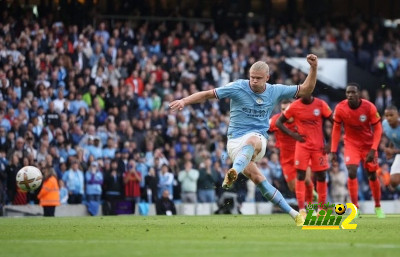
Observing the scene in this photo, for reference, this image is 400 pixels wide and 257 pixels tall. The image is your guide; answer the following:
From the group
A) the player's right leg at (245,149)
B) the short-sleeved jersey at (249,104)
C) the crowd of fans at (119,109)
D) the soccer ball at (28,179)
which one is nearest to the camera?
the player's right leg at (245,149)

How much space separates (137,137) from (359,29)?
12.9 metres

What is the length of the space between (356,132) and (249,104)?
5314 mm

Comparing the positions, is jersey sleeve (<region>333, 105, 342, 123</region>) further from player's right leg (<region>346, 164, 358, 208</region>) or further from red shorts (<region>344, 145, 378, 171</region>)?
player's right leg (<region>346, 164, 358, 208</region>)

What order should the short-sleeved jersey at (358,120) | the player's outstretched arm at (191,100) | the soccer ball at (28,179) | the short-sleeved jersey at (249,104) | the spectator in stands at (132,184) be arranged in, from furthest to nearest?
the spectator in stands at (132,184), the soccer ball at (28,179), the short-sleeved jersey at (358,120), the short-sleeved jersey at (249,104), the player's outstretched arm at (191,100)

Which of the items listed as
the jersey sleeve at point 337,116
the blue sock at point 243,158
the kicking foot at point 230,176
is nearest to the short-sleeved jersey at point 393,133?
the jersey sleeve at point 337,116

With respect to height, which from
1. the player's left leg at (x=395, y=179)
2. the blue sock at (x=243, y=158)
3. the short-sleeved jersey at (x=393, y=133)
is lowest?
the player's left leg at (x=395, y=179)

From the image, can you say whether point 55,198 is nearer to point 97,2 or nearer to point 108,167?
point 108,167

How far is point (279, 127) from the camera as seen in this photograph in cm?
1930

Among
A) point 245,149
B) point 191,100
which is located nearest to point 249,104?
point 245,149

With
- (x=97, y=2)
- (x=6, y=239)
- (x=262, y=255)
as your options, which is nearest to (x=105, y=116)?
(x=97, y=2)

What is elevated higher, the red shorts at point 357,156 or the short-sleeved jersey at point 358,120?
the short-sleeved jersey at point 358,120

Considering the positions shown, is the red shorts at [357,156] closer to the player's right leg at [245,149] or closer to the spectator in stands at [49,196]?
the player's right leg at [245,149]

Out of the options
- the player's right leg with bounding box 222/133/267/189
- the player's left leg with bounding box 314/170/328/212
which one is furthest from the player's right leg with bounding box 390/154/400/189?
the player's right leg with bounding box 222/133/267/189

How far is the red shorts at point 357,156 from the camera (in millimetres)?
18875
